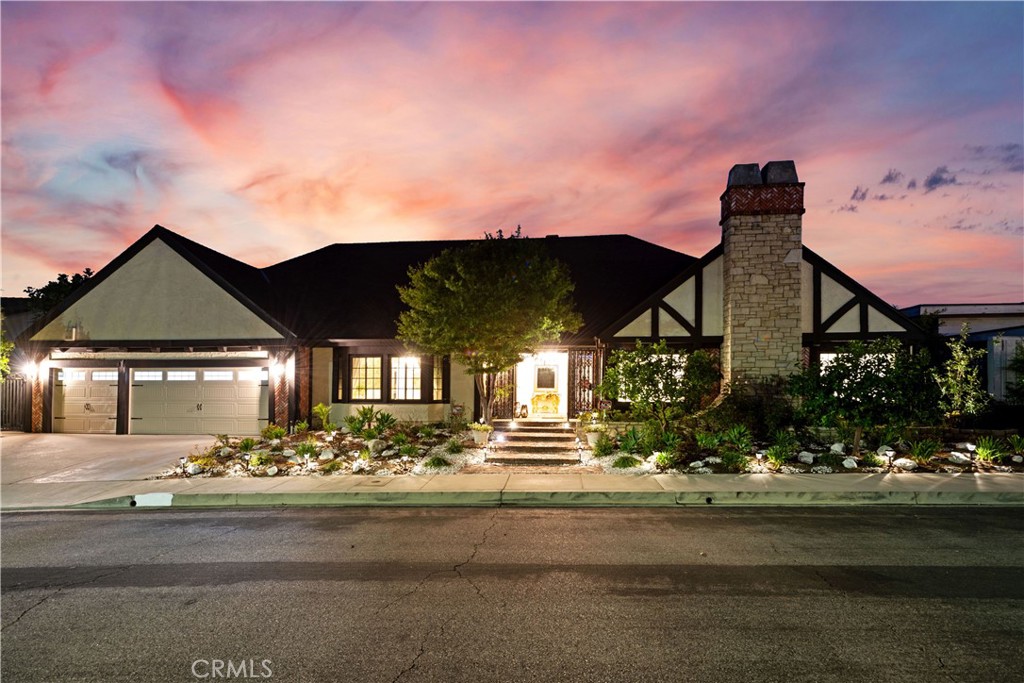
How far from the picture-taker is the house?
14.2 metres

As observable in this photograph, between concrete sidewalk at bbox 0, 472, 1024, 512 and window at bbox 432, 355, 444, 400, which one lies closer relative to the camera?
concrete sidewalk at bbox 0, 472, 1024, 512

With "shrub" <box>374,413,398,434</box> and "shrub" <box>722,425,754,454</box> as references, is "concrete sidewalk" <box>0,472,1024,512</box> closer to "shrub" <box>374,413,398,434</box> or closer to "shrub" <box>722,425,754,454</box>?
"shrub" <box>722,425,754,454</box>

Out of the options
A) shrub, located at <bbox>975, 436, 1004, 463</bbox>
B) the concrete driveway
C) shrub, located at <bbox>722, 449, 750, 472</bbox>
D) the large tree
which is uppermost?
the large tree

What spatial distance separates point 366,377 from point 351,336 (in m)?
1.51

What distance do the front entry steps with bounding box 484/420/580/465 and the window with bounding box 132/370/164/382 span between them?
11.4 metres

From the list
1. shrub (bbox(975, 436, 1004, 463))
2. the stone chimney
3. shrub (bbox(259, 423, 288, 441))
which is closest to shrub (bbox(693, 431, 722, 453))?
the stone chimney

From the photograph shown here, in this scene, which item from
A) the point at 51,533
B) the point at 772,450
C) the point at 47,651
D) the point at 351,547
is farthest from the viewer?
the point at 772,450

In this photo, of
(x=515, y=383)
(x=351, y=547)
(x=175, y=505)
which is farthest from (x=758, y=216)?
(x=175, y=505)

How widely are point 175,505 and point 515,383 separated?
9.86m

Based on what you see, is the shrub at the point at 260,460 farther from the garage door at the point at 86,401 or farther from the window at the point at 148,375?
the garage door at the point at 86,401

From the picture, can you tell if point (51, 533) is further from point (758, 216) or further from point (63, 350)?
point (758, 216)

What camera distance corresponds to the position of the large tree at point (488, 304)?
42.4 feet

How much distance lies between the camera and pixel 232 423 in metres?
16.7

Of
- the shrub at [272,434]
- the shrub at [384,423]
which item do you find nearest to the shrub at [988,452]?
the shrub at [384,423]
